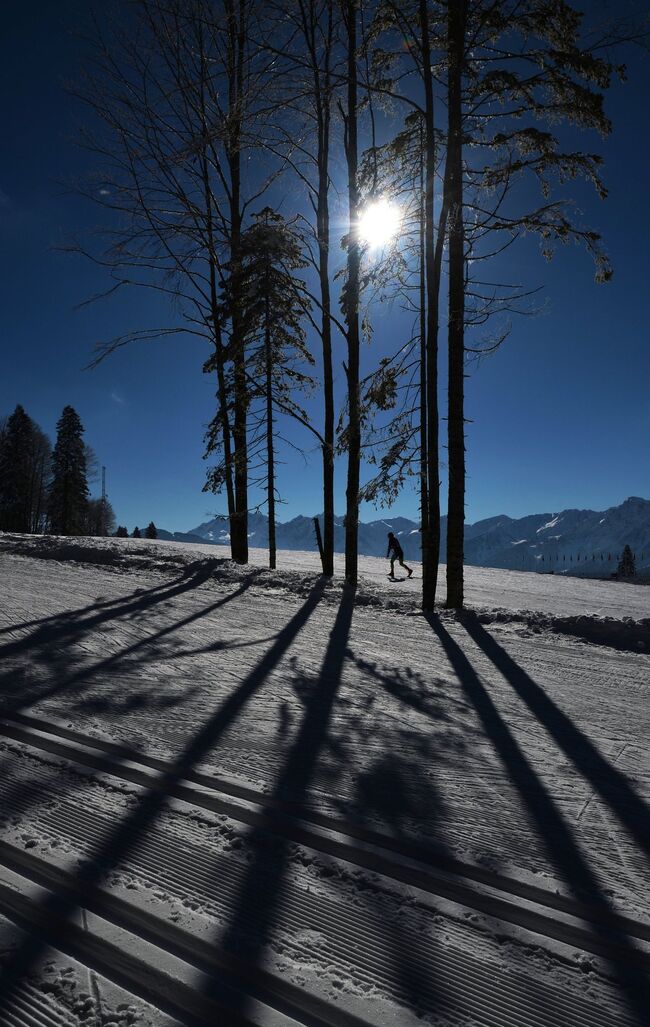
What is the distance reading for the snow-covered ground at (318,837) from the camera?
167 centimetres

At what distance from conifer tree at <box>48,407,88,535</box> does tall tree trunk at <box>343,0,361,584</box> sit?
134ft

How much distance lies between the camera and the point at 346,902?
2.03m

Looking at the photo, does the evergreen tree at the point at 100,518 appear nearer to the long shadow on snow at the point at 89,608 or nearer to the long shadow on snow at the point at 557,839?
the long shadow on snow at the point at 89,608

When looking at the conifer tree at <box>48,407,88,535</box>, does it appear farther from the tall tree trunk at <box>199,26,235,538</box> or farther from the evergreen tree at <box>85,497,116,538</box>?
the tall tree trunk at <box>199,26,235,538</box>

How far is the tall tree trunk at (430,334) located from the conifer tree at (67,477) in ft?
143

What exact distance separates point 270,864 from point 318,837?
0.27 metres

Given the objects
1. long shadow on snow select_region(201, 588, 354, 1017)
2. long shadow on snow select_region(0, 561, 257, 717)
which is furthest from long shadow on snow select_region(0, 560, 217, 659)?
long shadow on snow select_region(201, 588, 354, 1017)

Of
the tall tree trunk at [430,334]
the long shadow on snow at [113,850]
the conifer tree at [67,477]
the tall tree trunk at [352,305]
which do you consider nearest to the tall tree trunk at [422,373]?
the tall tree trunk at [430,334]

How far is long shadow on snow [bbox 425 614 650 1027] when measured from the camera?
1.74 metres

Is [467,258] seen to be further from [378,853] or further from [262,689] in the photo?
[378,853]

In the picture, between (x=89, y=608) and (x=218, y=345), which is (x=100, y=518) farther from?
(x=89, y=608)

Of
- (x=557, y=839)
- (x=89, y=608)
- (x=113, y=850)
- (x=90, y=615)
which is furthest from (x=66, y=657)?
(x=557, y=839)

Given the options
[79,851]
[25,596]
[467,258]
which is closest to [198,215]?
[467,258]

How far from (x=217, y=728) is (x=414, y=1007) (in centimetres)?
211
